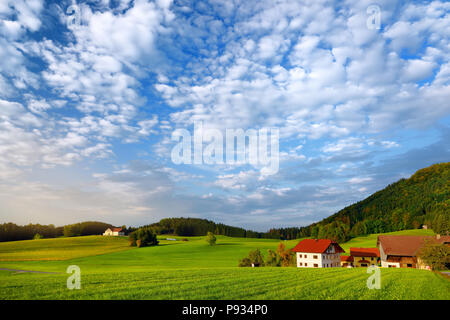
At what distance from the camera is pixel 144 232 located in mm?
126625

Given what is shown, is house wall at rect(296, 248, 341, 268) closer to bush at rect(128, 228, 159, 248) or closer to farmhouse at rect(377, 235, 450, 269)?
farmhouse at rect(377, 235, 450, 269)

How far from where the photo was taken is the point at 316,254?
73.4 metres

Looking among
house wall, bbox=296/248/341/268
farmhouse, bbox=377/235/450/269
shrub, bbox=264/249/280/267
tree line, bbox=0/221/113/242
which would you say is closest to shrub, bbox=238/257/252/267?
shrub, bbox=264/249/280/267

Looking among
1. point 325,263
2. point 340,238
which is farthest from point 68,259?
point 340,238

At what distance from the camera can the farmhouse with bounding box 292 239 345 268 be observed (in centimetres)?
7306

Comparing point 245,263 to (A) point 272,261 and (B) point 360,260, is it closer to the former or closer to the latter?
(A) point 272,261

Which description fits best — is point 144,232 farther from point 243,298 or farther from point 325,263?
point 243,298

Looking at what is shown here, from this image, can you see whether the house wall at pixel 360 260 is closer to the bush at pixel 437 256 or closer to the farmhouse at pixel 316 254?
the farmhouse at pixel 316 254

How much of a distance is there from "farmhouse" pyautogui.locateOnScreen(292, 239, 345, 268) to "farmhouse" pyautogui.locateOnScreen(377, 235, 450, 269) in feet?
41.4

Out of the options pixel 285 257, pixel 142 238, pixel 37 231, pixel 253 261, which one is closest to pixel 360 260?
pixel 285 257

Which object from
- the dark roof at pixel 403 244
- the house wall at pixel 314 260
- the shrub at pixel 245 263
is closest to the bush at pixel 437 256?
the dark roof at pixel 403 244

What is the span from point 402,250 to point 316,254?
72.3 feet

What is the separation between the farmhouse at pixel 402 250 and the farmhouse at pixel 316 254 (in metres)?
12.6
